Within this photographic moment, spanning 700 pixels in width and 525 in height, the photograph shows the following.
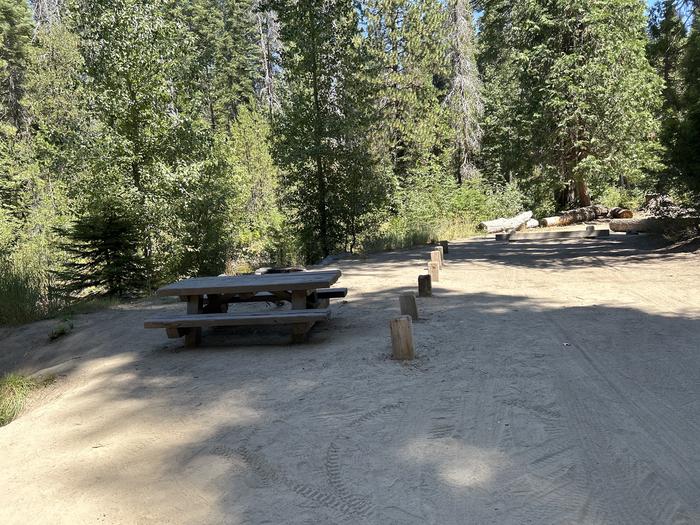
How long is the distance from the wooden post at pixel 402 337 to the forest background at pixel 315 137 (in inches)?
271

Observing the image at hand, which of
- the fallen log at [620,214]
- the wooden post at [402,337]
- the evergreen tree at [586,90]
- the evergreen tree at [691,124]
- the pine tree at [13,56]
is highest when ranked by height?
the pine tree at [13,56]

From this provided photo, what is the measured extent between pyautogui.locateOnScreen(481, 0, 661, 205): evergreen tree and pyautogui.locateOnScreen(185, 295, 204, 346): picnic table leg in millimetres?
17512

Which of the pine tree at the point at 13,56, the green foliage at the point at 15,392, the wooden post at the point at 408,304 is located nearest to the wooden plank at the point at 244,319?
the wooden post at the point at 408,304

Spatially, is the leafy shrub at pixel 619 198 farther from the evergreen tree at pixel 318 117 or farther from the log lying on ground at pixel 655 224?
the evergreen tree at pixel 318 117

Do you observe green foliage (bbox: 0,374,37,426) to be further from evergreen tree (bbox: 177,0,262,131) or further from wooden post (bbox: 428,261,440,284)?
evergreen tree (bbox: 177,0,262,131)

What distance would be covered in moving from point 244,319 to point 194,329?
31.7 inches

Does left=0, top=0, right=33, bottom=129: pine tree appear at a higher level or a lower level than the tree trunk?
higher

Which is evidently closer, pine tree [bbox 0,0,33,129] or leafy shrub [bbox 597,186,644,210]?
leafy shrub [bbox 597,186,644,210]

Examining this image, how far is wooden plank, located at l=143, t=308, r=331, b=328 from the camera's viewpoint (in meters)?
5.53

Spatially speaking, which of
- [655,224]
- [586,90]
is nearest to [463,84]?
[586,90]

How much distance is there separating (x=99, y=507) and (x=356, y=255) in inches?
469

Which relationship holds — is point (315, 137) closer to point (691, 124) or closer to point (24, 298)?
point (24, 298)

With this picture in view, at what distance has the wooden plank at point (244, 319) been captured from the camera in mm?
5527

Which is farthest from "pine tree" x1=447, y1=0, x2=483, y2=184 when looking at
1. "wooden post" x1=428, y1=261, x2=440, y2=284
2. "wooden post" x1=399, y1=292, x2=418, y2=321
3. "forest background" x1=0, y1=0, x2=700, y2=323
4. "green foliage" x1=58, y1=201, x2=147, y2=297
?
"wooden post" x1=399, y1=292, x2=418, y2=321
